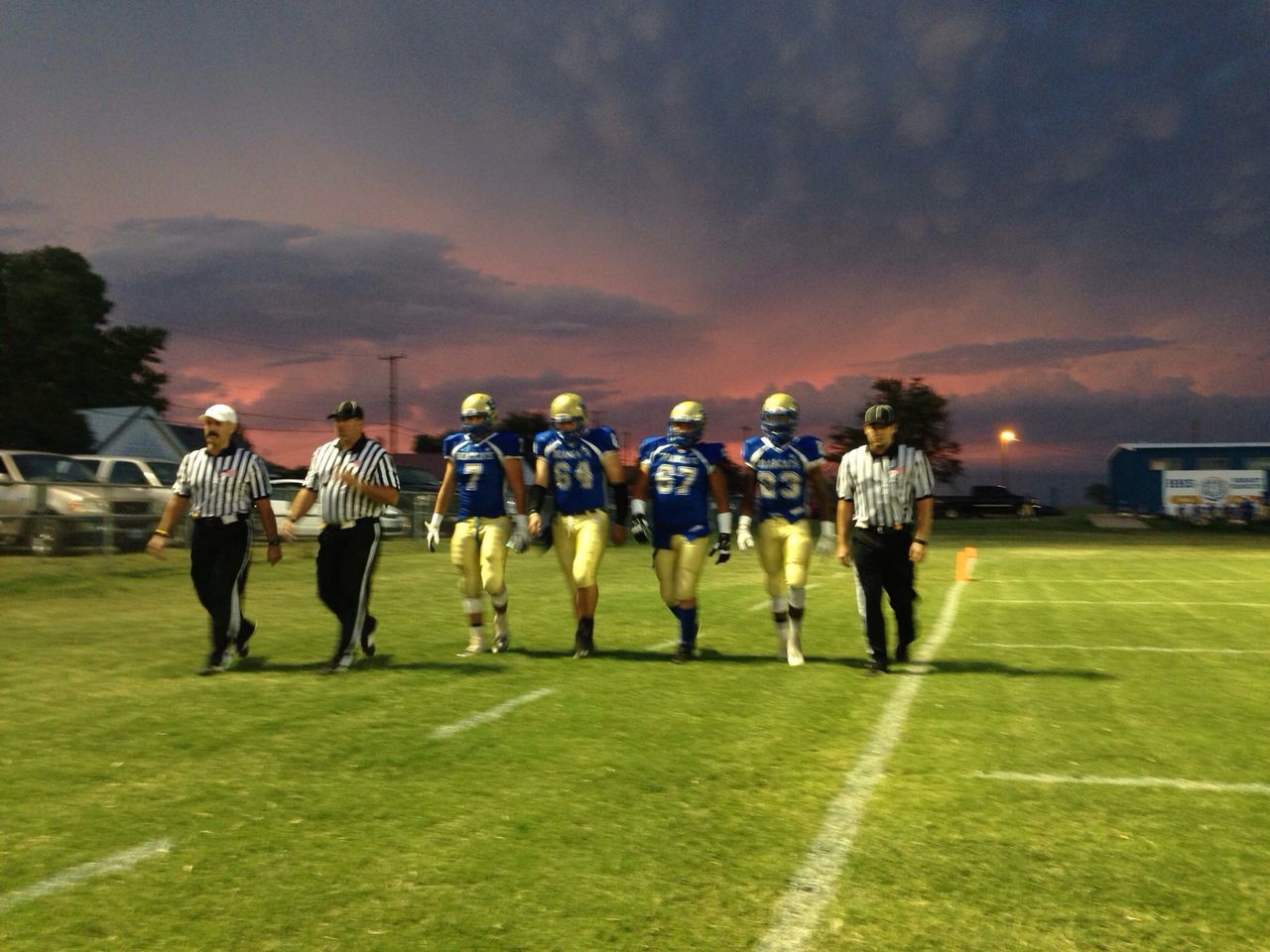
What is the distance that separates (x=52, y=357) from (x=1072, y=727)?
4843 cm

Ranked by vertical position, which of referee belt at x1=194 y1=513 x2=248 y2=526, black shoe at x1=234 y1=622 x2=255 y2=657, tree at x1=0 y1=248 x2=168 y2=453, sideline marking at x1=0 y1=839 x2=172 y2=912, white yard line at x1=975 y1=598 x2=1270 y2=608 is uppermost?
tree at x1=0 y1=248 x2=168 y2=453

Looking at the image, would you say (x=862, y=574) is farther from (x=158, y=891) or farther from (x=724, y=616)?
(x=158, y=891)

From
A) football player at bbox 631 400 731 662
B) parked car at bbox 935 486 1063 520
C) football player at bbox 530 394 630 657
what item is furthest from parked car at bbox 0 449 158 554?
parked car at bbox 935 486 1063 520

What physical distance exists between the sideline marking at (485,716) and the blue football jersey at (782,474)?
8.85ft

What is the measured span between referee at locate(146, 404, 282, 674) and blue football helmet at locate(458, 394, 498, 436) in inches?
69.5

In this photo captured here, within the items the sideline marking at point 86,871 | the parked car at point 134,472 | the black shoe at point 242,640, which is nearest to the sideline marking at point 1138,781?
the sideline marking at point 86,871

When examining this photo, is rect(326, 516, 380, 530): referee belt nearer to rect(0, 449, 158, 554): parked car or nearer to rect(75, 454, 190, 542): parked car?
rect(0, 449, 158, 554): parked car

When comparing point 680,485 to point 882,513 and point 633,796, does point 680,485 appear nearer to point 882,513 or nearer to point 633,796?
point 882,513

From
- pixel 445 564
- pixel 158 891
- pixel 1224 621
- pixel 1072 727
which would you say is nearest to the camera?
pixel 158 891

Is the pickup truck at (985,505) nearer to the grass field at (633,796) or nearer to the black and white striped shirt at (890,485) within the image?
the grass field at (633,796)

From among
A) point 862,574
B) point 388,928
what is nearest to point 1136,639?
point 862,574

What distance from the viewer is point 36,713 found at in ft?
→ 23.5

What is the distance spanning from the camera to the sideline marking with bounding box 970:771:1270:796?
544 centimetres

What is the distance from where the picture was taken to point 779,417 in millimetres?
9703
